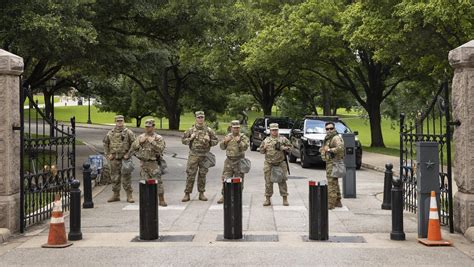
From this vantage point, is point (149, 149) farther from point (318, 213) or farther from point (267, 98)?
point (267, 98)

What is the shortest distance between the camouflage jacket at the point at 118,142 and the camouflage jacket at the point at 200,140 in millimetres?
1189

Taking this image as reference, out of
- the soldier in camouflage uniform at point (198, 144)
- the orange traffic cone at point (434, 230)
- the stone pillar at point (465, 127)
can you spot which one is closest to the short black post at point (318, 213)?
the orange traffic cone at point (434, 230)

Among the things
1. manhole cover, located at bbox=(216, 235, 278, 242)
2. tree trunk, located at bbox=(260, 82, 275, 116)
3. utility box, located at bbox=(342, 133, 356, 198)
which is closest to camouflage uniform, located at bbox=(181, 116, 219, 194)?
utility box, located at bbox=(342, 133, 356, 198)

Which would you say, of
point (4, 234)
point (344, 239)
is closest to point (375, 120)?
point (344, 239)

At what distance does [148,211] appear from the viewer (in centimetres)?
865

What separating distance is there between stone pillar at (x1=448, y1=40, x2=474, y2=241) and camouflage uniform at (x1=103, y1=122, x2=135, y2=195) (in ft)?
22.4

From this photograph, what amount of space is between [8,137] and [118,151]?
151 inches

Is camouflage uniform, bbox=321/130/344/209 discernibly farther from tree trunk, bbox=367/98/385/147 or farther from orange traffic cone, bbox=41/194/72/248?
tree trunk, bbox=367/98/385/147

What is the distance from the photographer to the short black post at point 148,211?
339 inches

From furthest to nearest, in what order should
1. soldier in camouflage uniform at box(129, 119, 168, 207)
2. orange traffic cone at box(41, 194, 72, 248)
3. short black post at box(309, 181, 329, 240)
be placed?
soldier in camouflage uniform at box(129, 119, 168, 207), short black post at box(309, 181, 329, 240), orange traffic cone at box(41, 194, 72, 248)

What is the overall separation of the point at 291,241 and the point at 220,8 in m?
12.5

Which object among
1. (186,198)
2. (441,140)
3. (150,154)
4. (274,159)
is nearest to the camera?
(441,140)

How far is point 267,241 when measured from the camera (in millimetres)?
8516

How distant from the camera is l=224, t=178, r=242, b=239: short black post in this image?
862 centimetres
